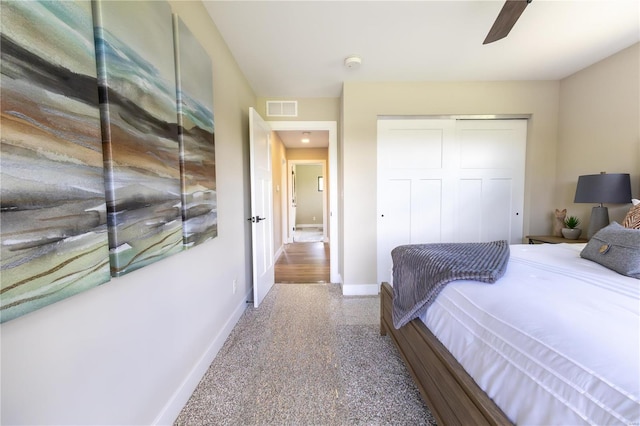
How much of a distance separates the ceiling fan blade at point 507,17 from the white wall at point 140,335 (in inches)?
71.5

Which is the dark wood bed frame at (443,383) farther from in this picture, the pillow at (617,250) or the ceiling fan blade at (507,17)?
the ceiling fan blade at (507,17)

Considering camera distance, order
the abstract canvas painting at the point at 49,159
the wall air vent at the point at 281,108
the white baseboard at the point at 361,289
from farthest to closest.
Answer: the wall air vent at the point at 281,108
the white baseboard at the point at 361,289
the abstract canvas painting at the point at 49,159

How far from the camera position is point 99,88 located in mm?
806

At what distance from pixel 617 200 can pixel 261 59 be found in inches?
128

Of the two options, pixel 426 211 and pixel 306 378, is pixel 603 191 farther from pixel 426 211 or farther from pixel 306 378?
pixel 306 378

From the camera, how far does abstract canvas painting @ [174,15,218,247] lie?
1.29 m

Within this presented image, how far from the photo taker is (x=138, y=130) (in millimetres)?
971

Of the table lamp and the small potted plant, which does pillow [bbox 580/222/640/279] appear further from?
the small potted plant

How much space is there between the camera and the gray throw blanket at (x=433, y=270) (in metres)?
1.13

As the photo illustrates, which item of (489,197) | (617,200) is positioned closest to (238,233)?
(489,197)

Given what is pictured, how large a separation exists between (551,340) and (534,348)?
2.0 inches

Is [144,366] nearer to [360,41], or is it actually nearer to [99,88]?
[99,88]

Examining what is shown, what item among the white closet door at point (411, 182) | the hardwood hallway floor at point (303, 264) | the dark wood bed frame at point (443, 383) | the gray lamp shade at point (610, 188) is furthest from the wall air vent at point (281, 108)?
Result: the gray lamp shade at point (610, 188)

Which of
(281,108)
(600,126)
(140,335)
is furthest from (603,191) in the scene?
(140,335)
